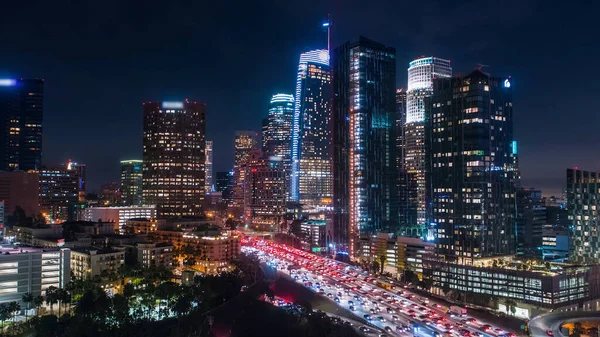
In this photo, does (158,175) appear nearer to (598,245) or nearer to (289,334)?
(289,334)

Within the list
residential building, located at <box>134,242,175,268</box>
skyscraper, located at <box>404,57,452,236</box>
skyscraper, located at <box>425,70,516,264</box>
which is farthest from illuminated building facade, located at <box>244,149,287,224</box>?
skyscraper, located at <box>425,70,516,264</box>

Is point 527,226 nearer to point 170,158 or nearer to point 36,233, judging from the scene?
point 170,158

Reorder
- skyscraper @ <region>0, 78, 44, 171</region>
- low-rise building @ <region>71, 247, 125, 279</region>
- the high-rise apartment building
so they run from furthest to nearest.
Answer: skyscraper @ <region>0, 78, 44, 171</region> → the high-rise apartment building → low-rise building @ <region>71, 247, 125, 279</region>

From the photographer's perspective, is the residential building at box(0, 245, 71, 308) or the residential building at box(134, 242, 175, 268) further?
the residential building at box(134, 242, 175, 268)

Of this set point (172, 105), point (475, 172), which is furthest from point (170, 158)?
point (475, 172)

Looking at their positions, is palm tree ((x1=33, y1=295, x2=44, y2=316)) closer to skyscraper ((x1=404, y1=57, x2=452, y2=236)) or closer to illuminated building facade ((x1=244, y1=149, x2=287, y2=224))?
illuminated building facade ((x1=244, y1=149, x2=287, y2=224))

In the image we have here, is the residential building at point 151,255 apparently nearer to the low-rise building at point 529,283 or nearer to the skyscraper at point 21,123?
the low-rise building at point 529,283
